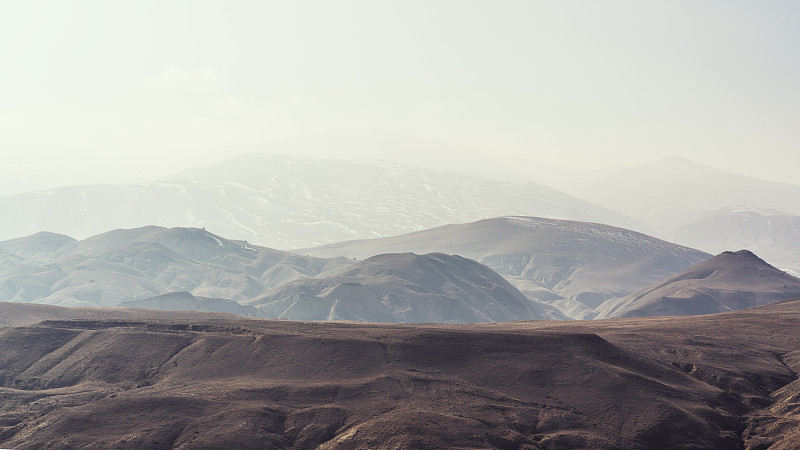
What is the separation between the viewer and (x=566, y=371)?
69.4 m

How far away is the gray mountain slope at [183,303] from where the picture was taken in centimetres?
18212

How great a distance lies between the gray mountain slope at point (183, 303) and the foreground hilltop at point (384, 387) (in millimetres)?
100170

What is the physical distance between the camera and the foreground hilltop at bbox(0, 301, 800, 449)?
5712cm

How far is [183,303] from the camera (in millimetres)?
184375

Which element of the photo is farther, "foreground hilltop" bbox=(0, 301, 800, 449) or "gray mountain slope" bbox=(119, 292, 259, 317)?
"gray mountain slope" bbox=(119, 292, 259, 317)

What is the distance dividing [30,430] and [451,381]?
32321mm

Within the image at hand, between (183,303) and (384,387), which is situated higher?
(384,387)

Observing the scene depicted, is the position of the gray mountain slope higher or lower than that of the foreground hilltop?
lower

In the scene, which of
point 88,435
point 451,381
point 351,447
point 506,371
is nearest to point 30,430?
point 88,435

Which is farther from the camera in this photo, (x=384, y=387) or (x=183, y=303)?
(x=183, y=303)

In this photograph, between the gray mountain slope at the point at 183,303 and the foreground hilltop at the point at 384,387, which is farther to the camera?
the gray mountain slope at the point at 183,303

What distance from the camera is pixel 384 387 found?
65.4 metres

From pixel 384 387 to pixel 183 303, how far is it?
128461mm

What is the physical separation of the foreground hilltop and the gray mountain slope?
100 m
